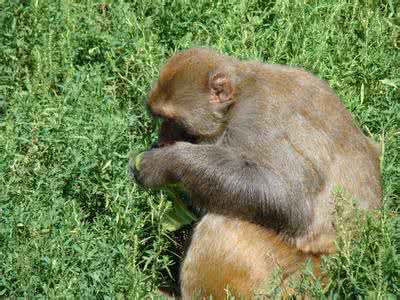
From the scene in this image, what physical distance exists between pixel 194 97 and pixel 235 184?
92 cm

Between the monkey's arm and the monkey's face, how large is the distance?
0.29 meters

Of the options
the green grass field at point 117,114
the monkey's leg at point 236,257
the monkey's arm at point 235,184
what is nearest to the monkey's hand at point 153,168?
the monkey's arm at point 235,184

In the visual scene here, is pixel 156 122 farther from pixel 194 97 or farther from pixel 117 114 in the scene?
pixel 117 114

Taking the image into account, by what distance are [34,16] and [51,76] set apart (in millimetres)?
1023

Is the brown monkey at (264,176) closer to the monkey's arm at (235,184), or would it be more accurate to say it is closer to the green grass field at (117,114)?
the monkey's arm at (235,184)

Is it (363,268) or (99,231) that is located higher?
(363,268)

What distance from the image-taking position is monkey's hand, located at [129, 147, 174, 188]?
25.6ft

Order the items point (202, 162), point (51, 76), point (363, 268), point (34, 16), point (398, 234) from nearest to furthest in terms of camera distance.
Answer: point (363, 268) → point (398, 234) → point (202, 162) → point (51, 76) → point (34, 16)

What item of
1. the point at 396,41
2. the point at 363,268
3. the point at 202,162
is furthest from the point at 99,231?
the point at 396,41

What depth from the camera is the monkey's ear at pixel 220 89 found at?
25.8 feet

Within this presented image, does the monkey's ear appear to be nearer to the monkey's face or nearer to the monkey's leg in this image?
the monkey's face

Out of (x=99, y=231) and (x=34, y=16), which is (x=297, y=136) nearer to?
(x=99, y=231)

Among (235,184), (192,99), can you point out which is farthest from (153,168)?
(235,184)

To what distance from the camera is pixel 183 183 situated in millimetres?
7734
